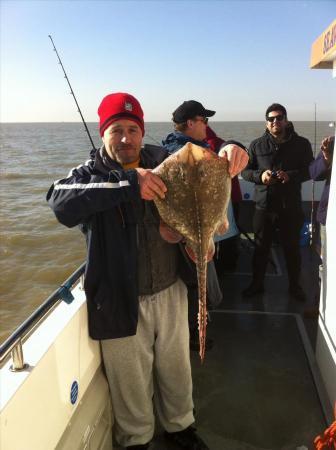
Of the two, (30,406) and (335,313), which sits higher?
(30,406)

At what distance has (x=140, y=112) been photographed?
251 centimetres

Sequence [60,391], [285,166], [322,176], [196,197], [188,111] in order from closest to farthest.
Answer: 1. [196,197]
2. [60,391]
3. [188,111]
4. [322,176]
5. [285,166]

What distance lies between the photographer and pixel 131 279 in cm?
243

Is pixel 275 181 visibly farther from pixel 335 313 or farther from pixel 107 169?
pixel 107 169

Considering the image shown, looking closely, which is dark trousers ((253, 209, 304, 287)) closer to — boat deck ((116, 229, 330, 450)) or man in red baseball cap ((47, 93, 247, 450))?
boat deck ((116, 229, 330, 450))

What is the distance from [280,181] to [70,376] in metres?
3.37

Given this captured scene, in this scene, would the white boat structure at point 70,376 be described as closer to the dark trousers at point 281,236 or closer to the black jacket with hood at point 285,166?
the black jacket with hood at point 285,166

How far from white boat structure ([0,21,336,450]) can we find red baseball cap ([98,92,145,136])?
1027mm

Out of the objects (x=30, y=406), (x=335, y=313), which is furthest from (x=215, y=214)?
(x=335, y=313)

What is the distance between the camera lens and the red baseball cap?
2387 mm

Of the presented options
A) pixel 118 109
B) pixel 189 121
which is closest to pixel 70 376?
pixel 118 109

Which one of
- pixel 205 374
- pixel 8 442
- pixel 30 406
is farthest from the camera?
pixel 205 374

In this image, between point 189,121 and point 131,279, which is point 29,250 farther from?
point 131,279

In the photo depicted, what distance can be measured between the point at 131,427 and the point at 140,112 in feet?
6.93
